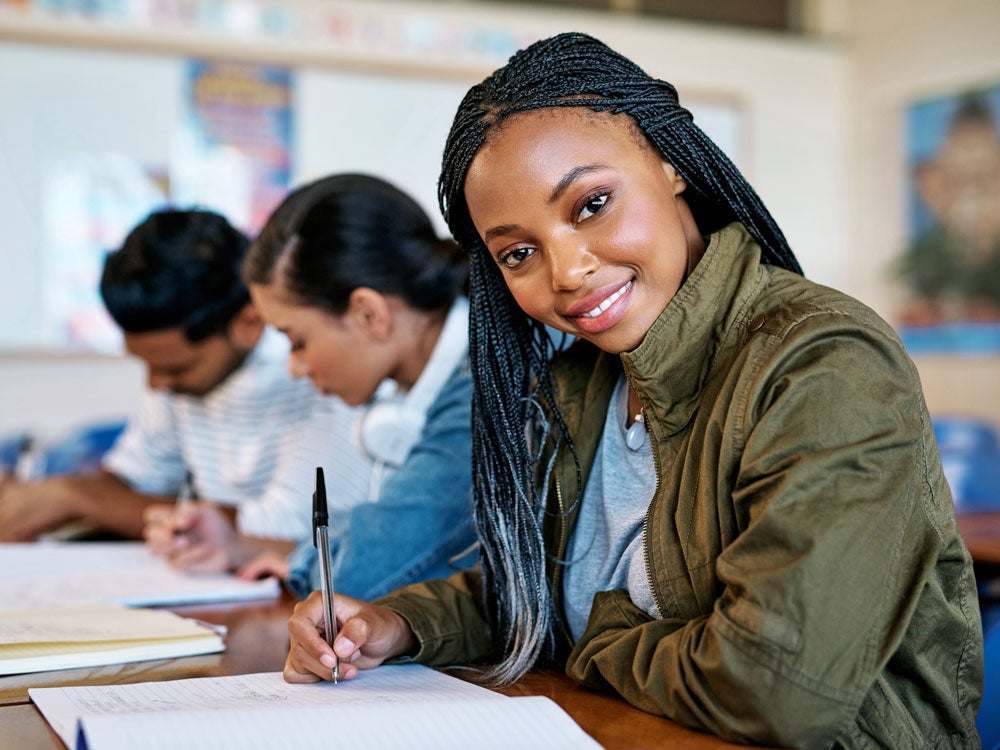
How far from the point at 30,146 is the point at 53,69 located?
342 mm

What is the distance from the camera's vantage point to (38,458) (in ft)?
11.5

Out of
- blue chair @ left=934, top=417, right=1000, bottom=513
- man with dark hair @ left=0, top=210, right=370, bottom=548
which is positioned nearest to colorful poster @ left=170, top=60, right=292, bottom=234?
man with dark hair @ left=0, top=210, right=370, bottom=548

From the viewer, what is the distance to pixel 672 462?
3.46 ft

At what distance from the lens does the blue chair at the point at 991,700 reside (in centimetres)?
129

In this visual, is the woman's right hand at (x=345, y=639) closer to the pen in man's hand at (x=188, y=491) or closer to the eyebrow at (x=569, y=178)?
the eyebrow at (x=569, y=178)

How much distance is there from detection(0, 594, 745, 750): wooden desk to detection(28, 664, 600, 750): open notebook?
0.03 metres

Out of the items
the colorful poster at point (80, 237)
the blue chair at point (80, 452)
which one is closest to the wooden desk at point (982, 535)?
the blue chair at point (80, 452)

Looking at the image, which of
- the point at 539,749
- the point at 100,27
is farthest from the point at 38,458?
the point at 539,749

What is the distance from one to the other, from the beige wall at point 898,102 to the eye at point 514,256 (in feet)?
15.2

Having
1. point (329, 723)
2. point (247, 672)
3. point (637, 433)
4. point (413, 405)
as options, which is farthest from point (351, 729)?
point (413, 405)

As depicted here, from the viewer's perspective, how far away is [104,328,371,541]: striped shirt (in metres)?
2.06

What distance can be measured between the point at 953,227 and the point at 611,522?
4.70 meters

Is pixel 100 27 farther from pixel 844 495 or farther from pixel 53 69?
pixel 844 495

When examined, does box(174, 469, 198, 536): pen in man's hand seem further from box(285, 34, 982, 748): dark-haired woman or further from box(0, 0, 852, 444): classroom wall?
box(0, 0, 852, 444): classroom wall
